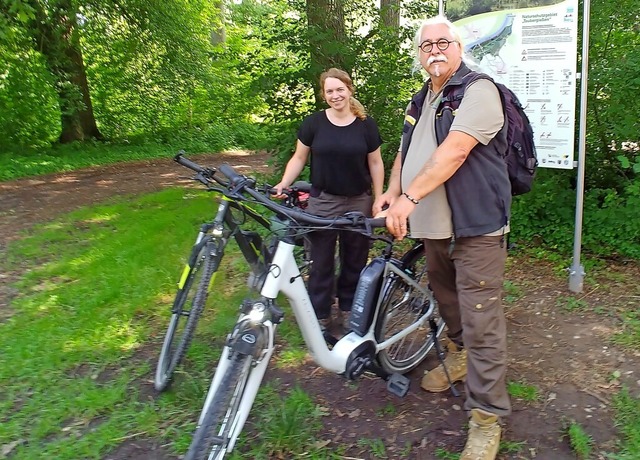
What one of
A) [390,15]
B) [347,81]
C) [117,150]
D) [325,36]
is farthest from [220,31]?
[347,81]

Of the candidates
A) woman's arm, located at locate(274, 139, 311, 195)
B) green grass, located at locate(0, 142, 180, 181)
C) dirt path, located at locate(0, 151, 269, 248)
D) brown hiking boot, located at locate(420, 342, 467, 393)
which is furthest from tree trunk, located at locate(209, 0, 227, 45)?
brown hiking boot, located at locate(420, 342, 467, 393)

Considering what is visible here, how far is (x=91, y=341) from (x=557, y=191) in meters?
4.16

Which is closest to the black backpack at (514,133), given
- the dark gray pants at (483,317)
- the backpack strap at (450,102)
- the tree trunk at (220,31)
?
the backpack strap at (450,102)

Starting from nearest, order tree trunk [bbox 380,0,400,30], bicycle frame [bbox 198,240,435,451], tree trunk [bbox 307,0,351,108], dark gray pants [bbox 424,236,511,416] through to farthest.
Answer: bicycle frame [bbox 198,240,435,451] < dark gray pants [bbox 424,236,511,416] < tree trunk [bbox 307,0,351,108] < tree trunk [bbox 380,0,400,30]

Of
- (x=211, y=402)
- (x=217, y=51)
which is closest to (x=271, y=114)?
(x=211, y=402)

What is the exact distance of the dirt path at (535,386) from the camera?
3.03 m

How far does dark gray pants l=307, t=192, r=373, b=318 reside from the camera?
4.00 metres

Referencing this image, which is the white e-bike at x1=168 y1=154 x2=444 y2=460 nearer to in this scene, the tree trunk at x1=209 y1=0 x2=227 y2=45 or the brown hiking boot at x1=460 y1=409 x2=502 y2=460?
the brown hiking boot at x1=460 y1=409 x2=502 y2=460

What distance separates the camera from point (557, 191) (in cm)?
544

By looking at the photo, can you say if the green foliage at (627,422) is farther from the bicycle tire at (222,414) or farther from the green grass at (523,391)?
the bicycle tire at (222,414)

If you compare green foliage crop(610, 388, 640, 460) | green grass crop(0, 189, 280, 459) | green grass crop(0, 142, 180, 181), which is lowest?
green foliage crop(610, 388, 640, 460)

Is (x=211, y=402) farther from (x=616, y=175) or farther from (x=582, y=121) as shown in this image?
(x=616, y=175)

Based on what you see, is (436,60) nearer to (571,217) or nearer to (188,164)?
(188,164)

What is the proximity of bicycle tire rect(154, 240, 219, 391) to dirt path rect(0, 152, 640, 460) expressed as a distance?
46 centimetres
